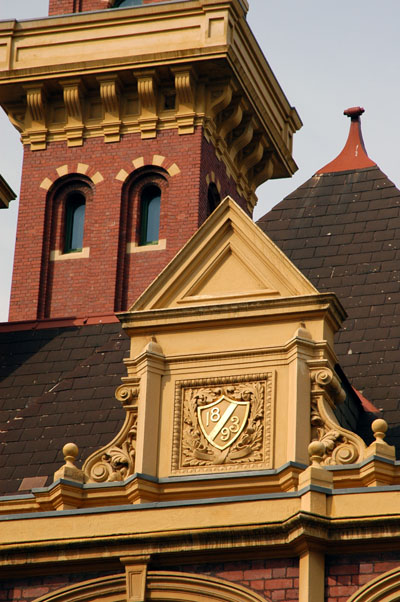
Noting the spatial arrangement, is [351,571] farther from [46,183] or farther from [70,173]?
[46,183]

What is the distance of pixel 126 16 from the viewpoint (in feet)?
119

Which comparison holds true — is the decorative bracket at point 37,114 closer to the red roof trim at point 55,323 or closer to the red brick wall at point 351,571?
the red roof trim at point 55,323

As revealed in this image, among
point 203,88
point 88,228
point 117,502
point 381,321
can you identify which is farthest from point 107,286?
point 117,502

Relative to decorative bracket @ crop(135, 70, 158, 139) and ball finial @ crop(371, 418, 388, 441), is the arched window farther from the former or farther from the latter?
ball finial @ crop(371, 418, 388, 441)

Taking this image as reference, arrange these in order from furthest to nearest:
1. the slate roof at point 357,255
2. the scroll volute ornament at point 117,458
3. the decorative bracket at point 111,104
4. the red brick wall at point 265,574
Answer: the decorative bracket at point 111,104, the slate roof at point 357,255, the scroll volute ornament at point 117,458, the red brick wall at point 265,574

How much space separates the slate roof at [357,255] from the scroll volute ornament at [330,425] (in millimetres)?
1402

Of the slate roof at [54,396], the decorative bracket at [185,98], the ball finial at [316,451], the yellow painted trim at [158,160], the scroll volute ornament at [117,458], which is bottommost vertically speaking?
the ball finial at [316,451]

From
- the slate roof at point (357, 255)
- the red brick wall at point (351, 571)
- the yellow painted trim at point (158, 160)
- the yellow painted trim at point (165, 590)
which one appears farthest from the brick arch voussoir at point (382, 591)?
the yellow painted trim at point (158, 160)

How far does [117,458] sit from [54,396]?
386 centimetres

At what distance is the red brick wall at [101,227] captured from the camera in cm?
3403

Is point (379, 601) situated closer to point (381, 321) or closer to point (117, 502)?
point (117, 502)

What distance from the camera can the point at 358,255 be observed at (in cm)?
2880

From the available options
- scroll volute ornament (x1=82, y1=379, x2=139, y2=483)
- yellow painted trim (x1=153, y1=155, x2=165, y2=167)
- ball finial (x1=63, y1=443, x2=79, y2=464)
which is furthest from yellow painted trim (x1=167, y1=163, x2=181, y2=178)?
ball finial (x1=63, y1=443, x2=79, y2=464)

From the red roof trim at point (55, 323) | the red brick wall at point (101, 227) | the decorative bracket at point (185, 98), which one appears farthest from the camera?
the decorative bracket at point (185, 98)
